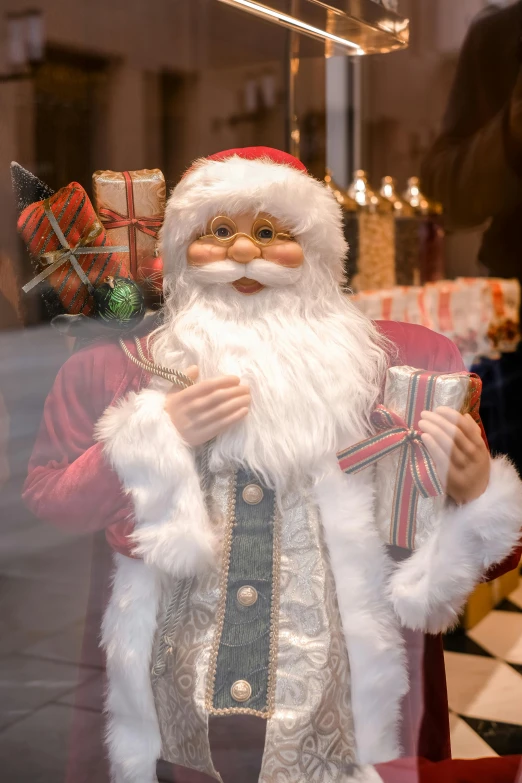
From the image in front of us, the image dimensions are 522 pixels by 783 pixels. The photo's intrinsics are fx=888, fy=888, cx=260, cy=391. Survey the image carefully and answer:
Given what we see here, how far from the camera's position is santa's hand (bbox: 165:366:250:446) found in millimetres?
839

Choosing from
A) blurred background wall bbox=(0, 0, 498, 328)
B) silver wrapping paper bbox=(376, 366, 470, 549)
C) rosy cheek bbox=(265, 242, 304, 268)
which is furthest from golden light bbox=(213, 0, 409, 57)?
silver wrapping paper bbox=(376, 366, 470, 549)

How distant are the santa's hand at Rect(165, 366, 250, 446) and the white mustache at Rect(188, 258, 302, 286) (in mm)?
99

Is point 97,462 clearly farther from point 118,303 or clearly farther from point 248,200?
point 248,200

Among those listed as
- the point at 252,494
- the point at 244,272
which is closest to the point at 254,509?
the point at 252,494

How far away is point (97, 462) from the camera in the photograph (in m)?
0.86

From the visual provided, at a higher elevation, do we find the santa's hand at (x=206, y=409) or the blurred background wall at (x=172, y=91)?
the blurred background wall at (x=172, y=91)

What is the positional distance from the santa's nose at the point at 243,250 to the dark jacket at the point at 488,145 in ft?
0.83

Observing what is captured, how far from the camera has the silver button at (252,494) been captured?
868 millimetres

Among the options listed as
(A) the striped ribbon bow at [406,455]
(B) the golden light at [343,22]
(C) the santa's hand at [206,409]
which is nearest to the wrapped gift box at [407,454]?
(A) the striped ribbon bow at [406,455]

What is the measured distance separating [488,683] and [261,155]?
649 millimetres

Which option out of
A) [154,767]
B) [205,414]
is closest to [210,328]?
[205,414]

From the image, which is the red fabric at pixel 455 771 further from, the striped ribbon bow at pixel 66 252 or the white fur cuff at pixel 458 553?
the striped ribbon bow at pixel 66 252

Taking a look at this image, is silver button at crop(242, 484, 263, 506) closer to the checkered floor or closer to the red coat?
the red coat

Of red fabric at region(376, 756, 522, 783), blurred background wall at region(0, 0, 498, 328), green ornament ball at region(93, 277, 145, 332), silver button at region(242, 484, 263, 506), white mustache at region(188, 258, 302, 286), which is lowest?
red fabric at region(376, 756, 522, 783)
